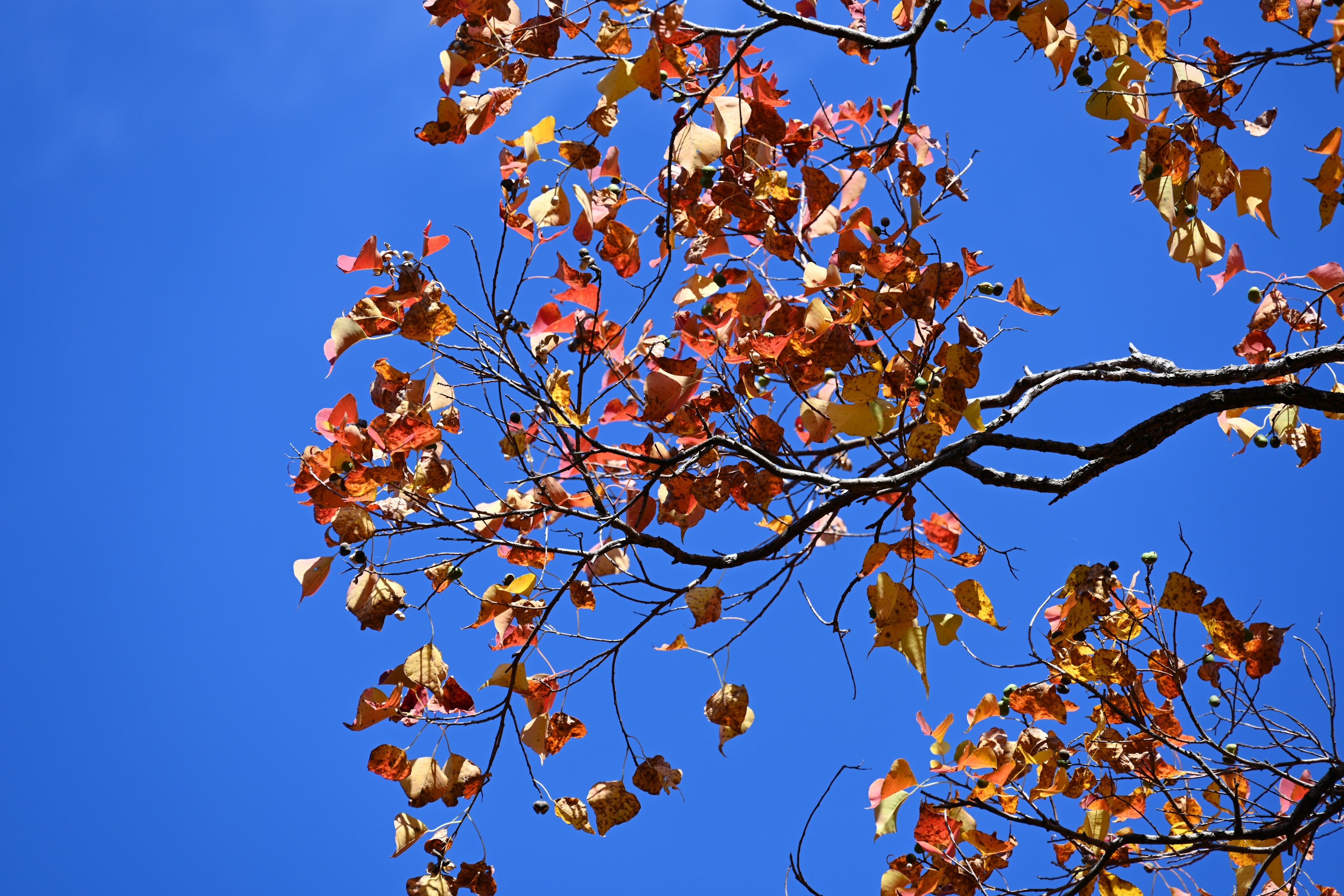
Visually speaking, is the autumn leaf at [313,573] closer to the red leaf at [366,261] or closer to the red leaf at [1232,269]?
the red leaf at [366,261]

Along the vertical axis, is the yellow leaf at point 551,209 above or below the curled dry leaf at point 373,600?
above

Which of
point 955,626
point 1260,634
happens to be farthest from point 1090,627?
point 955,626

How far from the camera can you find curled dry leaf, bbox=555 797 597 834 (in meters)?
2.35

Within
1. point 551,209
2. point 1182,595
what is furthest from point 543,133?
point 1182,595

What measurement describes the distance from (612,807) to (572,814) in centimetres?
13

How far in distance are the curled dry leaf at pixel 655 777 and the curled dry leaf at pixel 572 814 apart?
0.53 feet

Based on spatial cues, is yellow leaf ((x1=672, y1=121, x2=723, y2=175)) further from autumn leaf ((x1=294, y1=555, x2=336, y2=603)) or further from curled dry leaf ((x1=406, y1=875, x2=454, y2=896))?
curled dry leaf ((x1=406, y1=875, x2=454, y2=896))

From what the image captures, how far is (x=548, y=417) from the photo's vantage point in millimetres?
2191

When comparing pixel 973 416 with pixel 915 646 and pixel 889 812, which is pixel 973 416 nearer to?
pixel 915 646

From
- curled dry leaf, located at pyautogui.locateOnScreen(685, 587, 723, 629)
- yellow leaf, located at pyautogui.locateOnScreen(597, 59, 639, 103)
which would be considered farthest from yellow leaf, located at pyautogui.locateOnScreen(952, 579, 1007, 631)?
yellow leaf, located at pyautogui.locateOnScreen(597, 59, 639, 103)

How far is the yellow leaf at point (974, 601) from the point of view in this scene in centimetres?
224

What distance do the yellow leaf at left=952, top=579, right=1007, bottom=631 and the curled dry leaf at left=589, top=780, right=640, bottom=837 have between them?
1026mm

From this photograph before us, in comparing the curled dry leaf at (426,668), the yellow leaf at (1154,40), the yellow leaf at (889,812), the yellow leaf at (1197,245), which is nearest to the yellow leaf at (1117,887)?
the yellow leaf at (889,812)

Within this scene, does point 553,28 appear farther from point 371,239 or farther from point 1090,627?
point 1090,627
